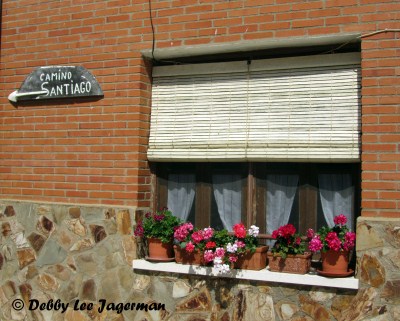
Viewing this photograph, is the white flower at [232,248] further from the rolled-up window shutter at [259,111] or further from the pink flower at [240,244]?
the rolled-up window shutter at [259,111]

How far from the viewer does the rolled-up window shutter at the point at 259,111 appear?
4.94 metres

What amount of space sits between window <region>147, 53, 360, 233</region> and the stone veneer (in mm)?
608

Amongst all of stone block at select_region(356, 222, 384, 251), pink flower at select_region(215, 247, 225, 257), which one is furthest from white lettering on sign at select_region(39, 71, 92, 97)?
stone block at select_region(356, 222, 384, 251)

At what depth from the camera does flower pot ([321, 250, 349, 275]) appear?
4.62 meters

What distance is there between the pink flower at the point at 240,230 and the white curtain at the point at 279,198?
408mm

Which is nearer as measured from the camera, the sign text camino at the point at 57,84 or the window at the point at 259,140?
the window at the point at 259,140

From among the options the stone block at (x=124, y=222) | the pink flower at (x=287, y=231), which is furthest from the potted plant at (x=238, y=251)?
the stone block at (x=124, y=222)

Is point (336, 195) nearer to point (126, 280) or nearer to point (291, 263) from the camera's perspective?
point (291, 263)

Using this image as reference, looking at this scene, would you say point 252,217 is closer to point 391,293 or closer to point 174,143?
point 174,143

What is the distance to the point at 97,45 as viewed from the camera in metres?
5.73

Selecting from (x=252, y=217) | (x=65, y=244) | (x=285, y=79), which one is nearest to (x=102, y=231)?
(x=65, y=244)

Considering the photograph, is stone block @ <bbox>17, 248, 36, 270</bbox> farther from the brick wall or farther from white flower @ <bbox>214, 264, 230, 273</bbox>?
white flower @ <bbox>214, 264, 230, 273</bbox>

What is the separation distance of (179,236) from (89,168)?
124 centimetres

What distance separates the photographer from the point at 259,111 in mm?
5230
